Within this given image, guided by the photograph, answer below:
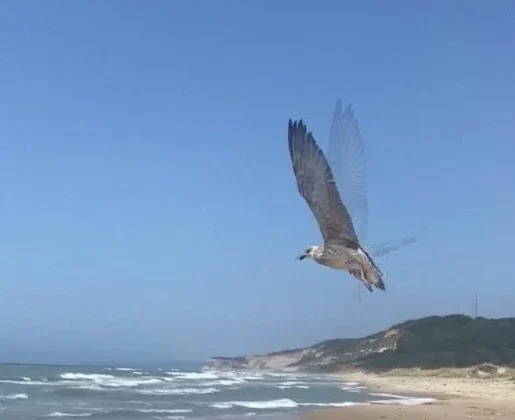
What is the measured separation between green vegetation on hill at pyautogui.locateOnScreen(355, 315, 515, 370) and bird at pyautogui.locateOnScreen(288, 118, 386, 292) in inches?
2150

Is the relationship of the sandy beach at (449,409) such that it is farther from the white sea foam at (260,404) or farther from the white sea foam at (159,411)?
the white sea foam at (159,411)

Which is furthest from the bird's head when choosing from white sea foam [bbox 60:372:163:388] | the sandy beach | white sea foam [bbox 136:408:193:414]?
white sea foam [bbox 60:372:163:388]

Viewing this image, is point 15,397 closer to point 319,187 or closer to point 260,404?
point 260,404

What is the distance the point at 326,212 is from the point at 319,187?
0.11 m

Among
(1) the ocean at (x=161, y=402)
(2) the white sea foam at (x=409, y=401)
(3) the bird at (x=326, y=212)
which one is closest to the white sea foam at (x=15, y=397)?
(1) the ocean at (x=161, y=402)

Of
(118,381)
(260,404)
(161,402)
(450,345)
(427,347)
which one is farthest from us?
(427,347)

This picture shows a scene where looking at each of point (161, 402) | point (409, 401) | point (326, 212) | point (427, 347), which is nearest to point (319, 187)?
point (326, 212)

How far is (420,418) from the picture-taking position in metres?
23.0

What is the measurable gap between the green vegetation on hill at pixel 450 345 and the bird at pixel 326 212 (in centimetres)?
5461

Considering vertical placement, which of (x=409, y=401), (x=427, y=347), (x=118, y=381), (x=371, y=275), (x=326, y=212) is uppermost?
(x=427, y=347)

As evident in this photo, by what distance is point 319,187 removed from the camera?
11.4 ft

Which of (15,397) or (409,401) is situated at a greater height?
(409,401)

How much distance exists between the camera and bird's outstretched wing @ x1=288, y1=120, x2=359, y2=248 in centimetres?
334

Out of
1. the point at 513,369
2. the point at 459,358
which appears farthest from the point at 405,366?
the point at 513,369
